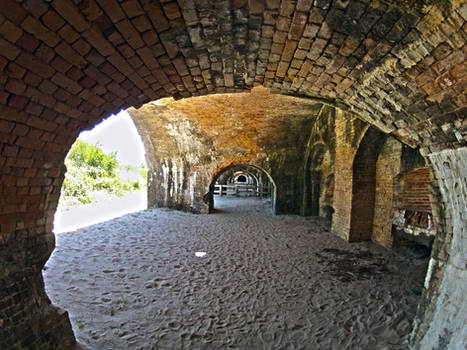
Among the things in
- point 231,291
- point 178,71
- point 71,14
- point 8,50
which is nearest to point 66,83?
point 8,50

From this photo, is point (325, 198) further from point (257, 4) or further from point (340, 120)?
point (257, 4)

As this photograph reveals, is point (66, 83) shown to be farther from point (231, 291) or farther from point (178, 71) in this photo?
point (231, 291)

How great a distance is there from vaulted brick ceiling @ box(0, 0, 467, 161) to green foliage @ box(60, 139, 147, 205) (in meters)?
14.1

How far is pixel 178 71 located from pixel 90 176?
19.7m

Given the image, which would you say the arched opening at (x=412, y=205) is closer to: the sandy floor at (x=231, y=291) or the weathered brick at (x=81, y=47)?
the sandy floor at (x=231, y=291)

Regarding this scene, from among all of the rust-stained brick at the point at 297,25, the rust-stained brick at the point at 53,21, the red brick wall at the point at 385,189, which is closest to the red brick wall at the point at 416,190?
the red brick wall at the point at 385,189

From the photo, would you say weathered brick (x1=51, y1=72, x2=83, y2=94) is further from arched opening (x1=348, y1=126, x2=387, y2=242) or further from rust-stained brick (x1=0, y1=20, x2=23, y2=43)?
arched opening (x1=348, y1=126, x2=387, y2=242)

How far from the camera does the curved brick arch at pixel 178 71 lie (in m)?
2.03

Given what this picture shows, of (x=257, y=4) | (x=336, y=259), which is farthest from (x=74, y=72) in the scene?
(x=336, y=259)

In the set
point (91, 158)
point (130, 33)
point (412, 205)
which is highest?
point (91, 158)

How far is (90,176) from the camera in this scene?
19766 mm

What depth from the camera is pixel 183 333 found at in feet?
12.0

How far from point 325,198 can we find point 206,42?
1024 centimetres

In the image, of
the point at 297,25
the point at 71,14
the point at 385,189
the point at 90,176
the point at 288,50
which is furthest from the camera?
the point at 90,176
